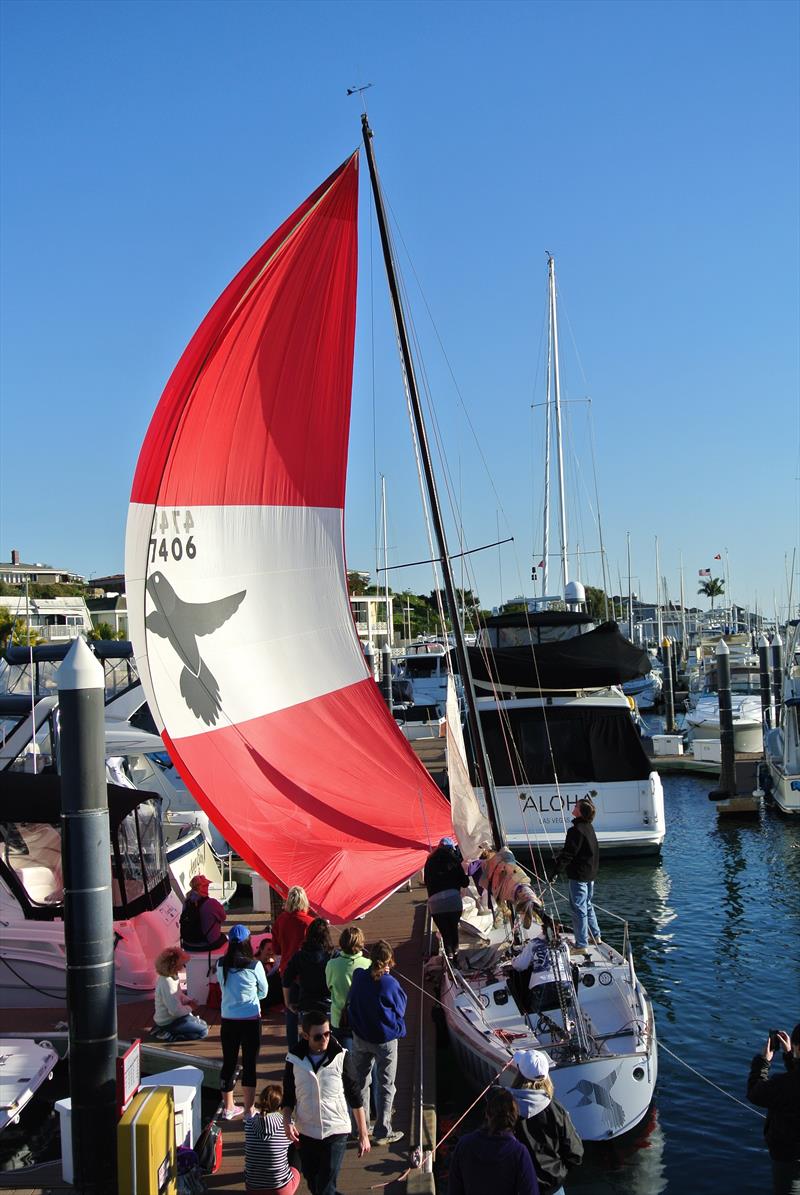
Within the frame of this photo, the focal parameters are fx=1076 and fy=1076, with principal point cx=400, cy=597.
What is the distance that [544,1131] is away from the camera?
6.41 m

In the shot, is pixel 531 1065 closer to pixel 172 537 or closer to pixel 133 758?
pixel 172 537

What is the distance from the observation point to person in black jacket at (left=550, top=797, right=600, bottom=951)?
10.9 metres

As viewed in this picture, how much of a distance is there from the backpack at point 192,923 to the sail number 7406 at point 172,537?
11.3 feet

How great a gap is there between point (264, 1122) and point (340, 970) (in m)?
1.49

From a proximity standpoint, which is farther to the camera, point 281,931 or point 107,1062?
point 281,931

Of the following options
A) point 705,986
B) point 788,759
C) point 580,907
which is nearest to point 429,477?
point 580,907

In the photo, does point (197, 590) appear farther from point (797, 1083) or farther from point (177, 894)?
point (797, 1083)

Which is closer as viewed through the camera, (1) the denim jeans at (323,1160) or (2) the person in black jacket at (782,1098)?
(2) the person in black jacket at (782,1098)

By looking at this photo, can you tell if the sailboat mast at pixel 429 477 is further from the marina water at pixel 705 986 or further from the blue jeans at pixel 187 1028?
the blue jeans at pixel 187 1028

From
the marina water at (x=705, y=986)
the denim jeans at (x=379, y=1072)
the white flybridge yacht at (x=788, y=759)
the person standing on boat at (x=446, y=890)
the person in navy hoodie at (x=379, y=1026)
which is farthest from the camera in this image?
the white flybridge yacht at (x=788, y=759)

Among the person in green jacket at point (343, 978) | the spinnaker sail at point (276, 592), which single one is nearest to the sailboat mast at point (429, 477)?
the spinnaker sail at point (276, 592)

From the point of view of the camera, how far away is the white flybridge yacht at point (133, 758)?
14.9 metres

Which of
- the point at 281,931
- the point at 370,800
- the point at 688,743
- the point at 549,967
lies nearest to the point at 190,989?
the point at 281,931

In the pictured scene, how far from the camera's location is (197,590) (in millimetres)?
10648
